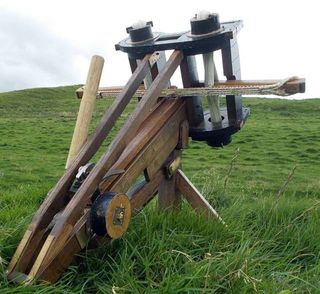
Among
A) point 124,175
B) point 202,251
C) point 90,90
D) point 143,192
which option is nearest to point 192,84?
point 90,90

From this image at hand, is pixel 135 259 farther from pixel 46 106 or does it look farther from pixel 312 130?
pixel 46 106

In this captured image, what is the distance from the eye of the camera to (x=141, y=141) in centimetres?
354

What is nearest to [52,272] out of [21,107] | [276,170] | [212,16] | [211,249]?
[211,249]

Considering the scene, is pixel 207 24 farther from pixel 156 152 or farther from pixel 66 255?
pixel 66 255

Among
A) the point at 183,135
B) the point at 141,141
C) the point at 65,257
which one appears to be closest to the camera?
the point at 65,257

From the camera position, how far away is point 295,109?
3778 cm

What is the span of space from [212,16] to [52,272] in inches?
82.0

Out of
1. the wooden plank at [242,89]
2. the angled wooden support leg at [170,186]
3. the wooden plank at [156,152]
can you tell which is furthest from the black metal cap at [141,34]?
the angled wooden support leg at [170,186]

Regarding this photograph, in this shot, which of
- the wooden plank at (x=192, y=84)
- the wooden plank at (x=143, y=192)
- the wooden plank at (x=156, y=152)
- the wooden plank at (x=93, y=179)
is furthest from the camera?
the wooden plank at (x=192, y=84)

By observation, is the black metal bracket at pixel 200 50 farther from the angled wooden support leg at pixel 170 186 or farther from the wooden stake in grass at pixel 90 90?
the wooden stake in grass at pixel 90 90

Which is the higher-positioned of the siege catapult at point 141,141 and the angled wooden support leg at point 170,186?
the siege catapult at point 141,141

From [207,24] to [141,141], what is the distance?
101 cm

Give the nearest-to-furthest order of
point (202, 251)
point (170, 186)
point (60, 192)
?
point (60, 192), point (202, 251), point (170, 186)

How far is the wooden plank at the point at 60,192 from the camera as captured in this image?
9.82ft
